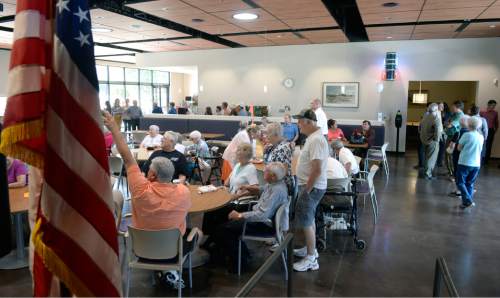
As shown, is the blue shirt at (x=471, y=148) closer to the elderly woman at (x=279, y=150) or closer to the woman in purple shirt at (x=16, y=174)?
the elderly woman at (x=279, y=150)

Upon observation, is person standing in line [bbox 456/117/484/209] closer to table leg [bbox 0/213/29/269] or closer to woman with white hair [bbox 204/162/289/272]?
woman with white hair [bbox 204/162/289/272]

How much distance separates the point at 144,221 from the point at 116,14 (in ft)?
20.3

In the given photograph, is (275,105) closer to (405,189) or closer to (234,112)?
(234,112)

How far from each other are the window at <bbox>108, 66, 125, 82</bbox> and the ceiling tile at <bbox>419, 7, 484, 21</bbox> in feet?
48.6

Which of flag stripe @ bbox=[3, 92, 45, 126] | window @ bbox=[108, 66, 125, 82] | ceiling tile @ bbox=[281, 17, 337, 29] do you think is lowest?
flag stripe @ bbox=[3, 92, 45, 126]

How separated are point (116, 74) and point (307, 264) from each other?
17443mm

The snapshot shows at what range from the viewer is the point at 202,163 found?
21.4 ft

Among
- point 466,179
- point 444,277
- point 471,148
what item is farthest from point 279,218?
point 466,179

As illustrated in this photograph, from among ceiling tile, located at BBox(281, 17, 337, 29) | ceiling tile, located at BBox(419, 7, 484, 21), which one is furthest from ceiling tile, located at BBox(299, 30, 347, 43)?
ceiling tile, located at BBox(419, 7, 484, 21)

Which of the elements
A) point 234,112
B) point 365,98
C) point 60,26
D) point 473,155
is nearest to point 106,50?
point 234,112

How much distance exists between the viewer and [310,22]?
862 centimetres

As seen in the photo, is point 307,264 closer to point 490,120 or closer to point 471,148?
point 471,148

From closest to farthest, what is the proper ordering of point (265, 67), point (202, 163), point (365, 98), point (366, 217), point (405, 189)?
point (366, 217)
point (202, 163)
point (405, 189)
point (365, 98)
point (265, 67)

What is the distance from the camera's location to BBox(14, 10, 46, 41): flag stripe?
1374mm
